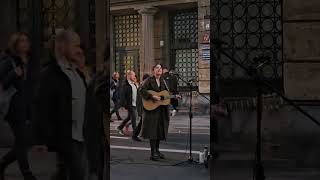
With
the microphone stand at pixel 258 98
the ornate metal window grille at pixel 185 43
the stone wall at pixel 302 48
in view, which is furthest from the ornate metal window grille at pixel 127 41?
the stone wall at pixel 302 48

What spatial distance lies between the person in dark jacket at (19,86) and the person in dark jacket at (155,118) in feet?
14.8

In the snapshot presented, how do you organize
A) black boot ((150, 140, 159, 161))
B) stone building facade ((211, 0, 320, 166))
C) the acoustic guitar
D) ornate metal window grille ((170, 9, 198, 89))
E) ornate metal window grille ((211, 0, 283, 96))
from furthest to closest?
ornate metal window grille ((170, 9, 198, 89)) < the acoustic guitar < black boot ((150, 140, 159, 161)) < ornate metal window grille ((211, 0, 283, 96)) < stone building facade ((211, 0, 320, 166))

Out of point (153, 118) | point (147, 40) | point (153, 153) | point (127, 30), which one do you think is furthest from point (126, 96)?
point (127, 30)

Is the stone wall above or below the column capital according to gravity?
below

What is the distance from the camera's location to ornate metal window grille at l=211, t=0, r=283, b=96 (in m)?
5.19

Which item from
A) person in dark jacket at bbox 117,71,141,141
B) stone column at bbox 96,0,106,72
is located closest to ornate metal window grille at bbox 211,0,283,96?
stone column at bbox 96,0,106,72

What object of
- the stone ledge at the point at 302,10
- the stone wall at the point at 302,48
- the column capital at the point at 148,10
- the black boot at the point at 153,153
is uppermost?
the column capital at the point at 148,10

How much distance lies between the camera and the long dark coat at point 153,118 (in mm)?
9391

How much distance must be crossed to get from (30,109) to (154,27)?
62.8ft

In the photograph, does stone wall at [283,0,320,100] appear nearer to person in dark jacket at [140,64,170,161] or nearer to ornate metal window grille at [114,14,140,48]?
person in dark jacket at [140,64,170,161]

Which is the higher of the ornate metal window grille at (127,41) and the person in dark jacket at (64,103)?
the ornate metal window grille at (127,41)

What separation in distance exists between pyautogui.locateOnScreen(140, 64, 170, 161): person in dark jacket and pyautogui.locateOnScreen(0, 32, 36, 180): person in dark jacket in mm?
4524

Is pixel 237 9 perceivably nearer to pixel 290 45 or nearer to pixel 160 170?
pixel 290 45

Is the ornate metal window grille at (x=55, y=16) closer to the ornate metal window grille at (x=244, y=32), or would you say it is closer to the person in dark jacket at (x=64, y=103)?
the person in dark jacket at (x=64, y=103)
